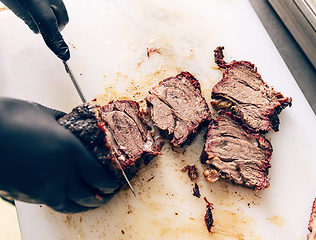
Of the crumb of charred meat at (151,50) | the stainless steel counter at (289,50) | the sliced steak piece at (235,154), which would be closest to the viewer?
the sliced steak piece at (235,154)

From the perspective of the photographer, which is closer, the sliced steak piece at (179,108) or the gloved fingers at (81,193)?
the gloved fingers at (81,193)

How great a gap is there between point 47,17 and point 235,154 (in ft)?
9.82

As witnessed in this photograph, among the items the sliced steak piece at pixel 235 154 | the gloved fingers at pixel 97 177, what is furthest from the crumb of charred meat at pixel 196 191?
the gloved fingers at pixel 97 177

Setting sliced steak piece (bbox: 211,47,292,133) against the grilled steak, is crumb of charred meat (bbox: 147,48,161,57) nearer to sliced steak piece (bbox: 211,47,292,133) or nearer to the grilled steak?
the grilled steak

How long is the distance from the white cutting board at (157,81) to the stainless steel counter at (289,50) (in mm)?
362

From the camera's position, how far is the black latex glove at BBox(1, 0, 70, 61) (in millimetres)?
2771

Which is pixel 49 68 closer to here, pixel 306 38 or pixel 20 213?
pixel 20 213

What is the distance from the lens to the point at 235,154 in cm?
333

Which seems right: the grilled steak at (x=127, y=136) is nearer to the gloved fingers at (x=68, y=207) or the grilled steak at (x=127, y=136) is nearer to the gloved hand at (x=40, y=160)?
the gloved hand at (x=40, y=160)

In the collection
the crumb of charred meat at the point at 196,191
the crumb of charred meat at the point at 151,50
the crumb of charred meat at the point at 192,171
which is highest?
the crumb of charred meat at the point at 151,50

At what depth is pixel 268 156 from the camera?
334 cm

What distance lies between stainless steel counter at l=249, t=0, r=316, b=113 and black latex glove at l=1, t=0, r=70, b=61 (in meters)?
3.45

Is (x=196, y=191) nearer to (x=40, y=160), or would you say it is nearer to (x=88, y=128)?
(x=88, y=128)

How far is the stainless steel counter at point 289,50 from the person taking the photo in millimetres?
3984
